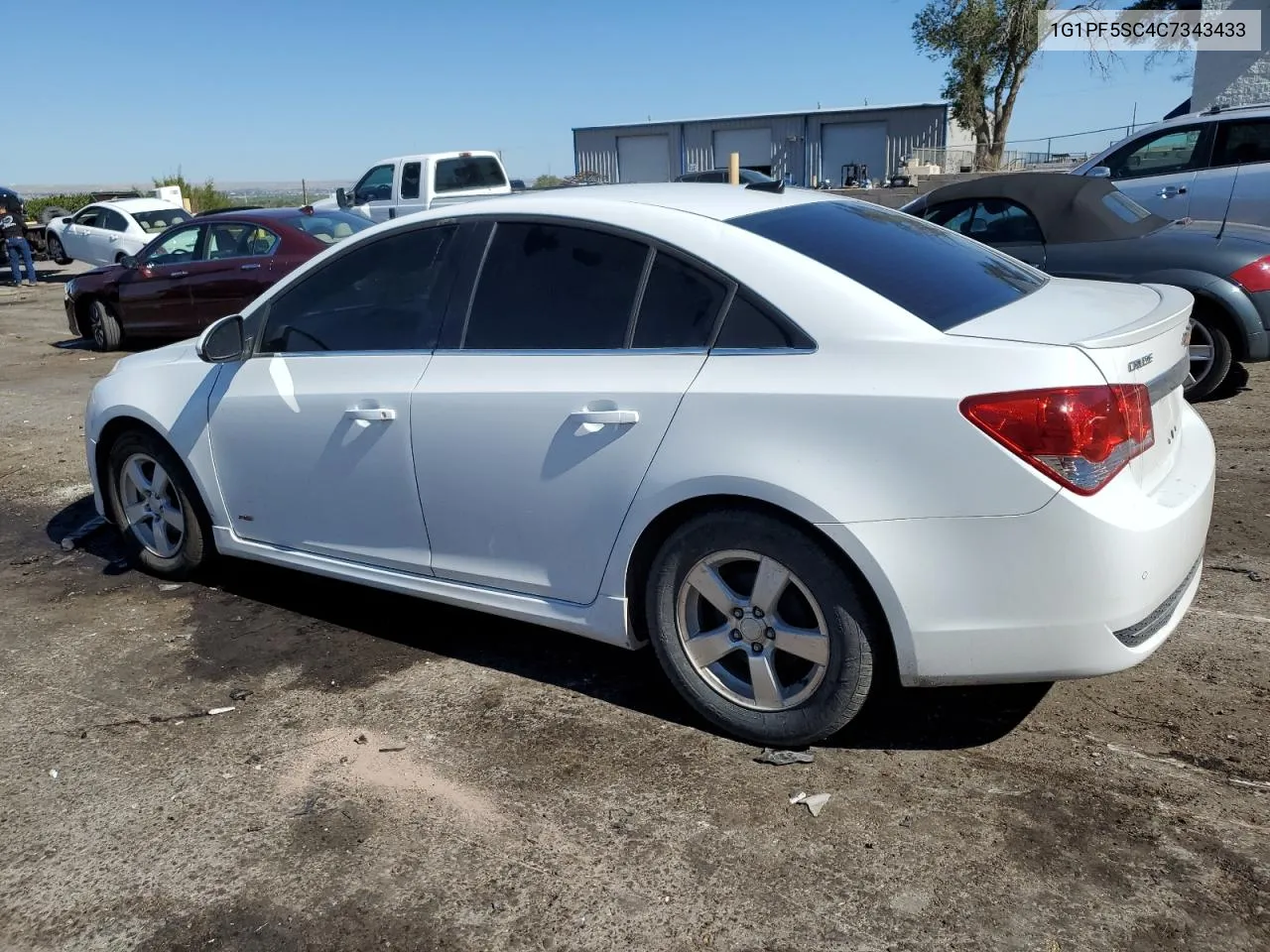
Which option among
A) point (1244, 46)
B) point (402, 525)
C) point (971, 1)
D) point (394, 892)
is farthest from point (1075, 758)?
point (971, 1)

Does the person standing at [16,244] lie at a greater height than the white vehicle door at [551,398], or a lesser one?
lesser

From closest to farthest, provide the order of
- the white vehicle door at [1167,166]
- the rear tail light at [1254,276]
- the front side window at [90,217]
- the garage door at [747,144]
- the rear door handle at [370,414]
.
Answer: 1. the rear door handle at [370,414]
2. the rear tail light at [1254,276]
3. the white vehicle door at [1167,166]
4. the front side window at [90,217]
5. the garage door at [747,144]

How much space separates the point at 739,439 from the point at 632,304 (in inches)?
25.8

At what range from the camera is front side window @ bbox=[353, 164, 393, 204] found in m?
19.8

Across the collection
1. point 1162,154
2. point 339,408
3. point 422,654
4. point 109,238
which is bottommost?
point 422,654

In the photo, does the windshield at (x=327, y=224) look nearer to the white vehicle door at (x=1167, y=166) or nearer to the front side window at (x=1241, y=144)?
the white vehicle door at (x=1167, y=166)

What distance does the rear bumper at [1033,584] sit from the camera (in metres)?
2.92

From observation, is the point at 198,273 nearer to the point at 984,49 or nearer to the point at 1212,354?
the point at 1212,354

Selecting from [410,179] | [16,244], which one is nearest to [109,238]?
[16,244]

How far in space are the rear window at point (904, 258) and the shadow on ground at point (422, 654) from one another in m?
1.30

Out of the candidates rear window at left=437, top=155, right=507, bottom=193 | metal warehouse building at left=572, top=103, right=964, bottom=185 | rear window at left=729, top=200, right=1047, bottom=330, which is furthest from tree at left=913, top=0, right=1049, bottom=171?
rear window at left=729, top=200, right=1047, bottom=330

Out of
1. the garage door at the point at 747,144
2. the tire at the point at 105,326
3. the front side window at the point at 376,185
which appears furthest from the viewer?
the garage door at the point at 747,144

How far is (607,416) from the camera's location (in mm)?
3467

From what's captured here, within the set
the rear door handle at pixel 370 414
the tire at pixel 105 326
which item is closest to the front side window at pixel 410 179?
the tire at pixel 105 326
